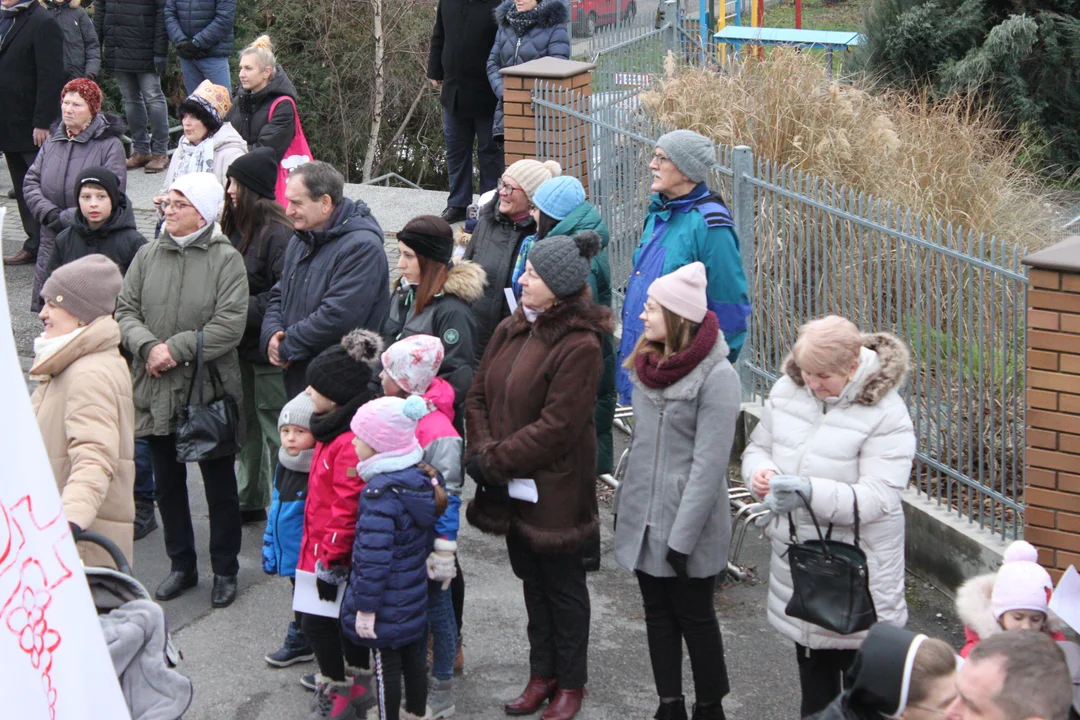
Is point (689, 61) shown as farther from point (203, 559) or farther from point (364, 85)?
point (364, 85)

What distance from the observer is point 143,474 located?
20.8 ft

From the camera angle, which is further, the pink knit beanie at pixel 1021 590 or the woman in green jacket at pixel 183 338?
the woman in green jacket at pixel 183 338

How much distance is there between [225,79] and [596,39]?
11.0ft

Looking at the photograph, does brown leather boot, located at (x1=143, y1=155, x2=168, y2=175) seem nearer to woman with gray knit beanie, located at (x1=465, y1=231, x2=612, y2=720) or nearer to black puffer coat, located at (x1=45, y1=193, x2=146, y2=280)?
black puffer coat, located at (x1=45, y1=193, x2=146, y2=280)

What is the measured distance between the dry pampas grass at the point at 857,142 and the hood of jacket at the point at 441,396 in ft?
14.1

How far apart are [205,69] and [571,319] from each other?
781 cm

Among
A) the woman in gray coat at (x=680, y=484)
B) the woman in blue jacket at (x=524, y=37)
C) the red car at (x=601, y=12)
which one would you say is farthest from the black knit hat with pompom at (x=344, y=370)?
the red car at (x=601, y=12)

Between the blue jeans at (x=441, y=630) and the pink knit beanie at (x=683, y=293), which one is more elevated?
the pink knit beanie at (x=683, y=293)

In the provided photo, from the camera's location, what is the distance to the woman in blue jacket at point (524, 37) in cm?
926

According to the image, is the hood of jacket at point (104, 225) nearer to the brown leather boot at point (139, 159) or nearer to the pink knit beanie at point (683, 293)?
the pink knit beanie at point (683, 293)

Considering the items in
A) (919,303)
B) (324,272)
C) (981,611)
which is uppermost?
Result: (324,272)

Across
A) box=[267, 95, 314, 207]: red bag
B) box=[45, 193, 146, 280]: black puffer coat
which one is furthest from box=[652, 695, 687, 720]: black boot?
box=[267, 95, 314, 207]: red bag

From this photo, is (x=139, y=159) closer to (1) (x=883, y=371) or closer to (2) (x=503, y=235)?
(2) (x=503, y=235)

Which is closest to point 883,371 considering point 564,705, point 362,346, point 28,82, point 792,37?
point 564,705
